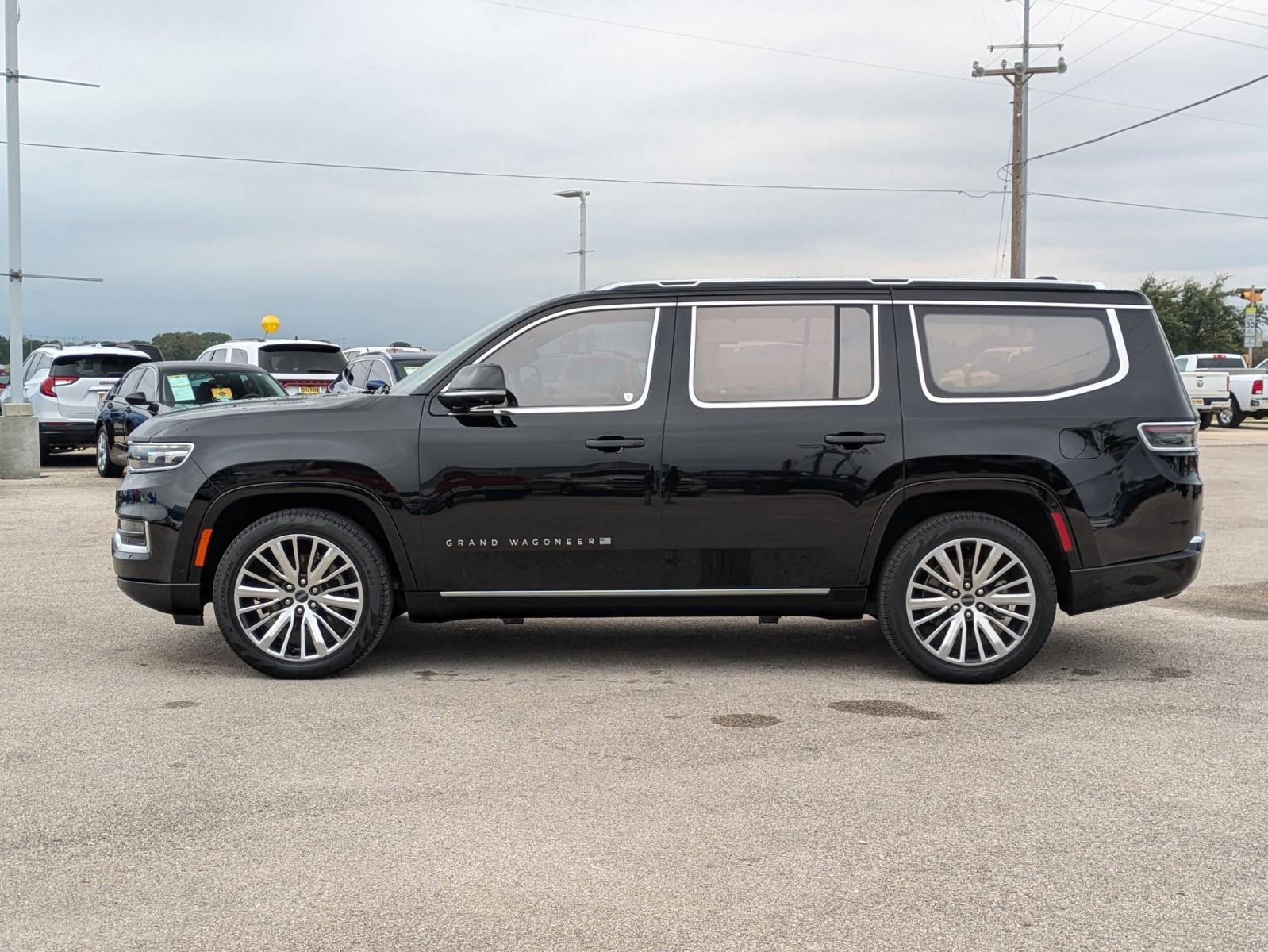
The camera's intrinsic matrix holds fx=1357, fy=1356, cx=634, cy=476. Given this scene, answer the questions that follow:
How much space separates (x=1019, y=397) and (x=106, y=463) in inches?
580

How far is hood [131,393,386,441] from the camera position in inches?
255

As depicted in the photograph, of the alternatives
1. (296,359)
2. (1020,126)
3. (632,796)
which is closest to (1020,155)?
(1020,126)

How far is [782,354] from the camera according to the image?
650 centimetres

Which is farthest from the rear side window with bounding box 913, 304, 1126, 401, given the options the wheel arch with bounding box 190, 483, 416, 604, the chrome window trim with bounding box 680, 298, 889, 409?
the wheel arch with bounding box 190, 483, 416, 604

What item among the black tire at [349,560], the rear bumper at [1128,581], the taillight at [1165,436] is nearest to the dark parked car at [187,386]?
the black tire at [349,560]

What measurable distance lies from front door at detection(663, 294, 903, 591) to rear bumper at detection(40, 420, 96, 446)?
51.3 ft

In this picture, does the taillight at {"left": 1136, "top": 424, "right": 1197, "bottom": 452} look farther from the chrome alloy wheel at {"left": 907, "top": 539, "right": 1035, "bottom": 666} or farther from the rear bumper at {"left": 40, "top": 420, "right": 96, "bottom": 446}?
the rear bumper at {"left": 40, "top": 420, "right": 96, "bottom": 446}

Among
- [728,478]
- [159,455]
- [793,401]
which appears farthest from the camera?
[159,455]

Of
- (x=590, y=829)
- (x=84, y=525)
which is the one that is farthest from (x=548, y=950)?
(x=84, y=525)

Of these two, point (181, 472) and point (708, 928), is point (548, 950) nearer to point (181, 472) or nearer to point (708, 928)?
point (708, 928)

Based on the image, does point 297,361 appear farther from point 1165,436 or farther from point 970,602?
point 1165,436

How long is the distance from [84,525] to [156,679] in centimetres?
704

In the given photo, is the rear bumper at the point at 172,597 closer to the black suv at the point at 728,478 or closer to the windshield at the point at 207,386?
the black suv at the point at 728,478

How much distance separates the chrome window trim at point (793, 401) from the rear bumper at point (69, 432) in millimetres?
15559
